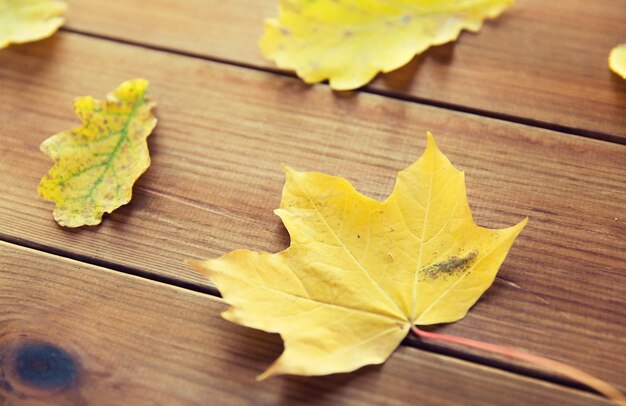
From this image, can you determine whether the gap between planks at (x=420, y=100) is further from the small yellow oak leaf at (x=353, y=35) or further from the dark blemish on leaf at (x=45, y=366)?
the dark blemish on leaf at (x=45, y=366)

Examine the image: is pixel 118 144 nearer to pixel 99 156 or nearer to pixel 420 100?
pixel 99 156

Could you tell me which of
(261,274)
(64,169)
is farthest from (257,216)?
(64,169)

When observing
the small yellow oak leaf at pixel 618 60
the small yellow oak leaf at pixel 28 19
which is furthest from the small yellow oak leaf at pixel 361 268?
the small yellow oak leaf at pixel 28 19

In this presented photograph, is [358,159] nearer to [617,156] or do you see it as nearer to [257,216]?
[257,216]

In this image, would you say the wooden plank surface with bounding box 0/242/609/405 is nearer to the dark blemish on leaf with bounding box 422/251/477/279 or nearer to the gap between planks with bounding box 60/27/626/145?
the dark blemish on leaf with bounding box 422/251/477/279

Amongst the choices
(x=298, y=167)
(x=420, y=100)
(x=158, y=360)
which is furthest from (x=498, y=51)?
(x=158, y=360)

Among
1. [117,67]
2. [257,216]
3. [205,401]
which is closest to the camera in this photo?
[205,401]

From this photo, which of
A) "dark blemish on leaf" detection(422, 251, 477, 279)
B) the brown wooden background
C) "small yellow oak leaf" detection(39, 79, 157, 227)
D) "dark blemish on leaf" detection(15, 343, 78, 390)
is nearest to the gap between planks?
the brown wooden background
